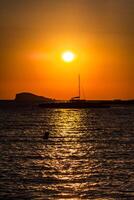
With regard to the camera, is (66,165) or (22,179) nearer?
(22,179)

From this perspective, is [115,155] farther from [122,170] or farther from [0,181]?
[0,181]

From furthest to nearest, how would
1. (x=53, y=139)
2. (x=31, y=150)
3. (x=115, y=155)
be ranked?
(x=53, y=139)
(x=31, y=150)
(x=115, y=155)

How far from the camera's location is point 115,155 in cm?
7338

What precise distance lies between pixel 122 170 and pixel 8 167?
1236 cm

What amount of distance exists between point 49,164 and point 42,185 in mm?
14720

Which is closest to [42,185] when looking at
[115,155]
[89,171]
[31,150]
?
[89,171]

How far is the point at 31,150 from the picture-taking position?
81.8 m

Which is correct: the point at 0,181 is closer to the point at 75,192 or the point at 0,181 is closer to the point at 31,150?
the point at 75,192

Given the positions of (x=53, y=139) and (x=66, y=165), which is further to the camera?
(x=53, y=139)

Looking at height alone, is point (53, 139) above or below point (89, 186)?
above

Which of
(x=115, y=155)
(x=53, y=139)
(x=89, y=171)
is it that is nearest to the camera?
(x=89, y=171)

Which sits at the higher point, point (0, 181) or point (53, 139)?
point (53, 139)

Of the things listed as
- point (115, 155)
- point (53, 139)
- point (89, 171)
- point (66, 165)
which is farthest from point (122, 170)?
point (53, 139)

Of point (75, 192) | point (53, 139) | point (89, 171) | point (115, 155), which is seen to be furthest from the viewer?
point (53, 139)
